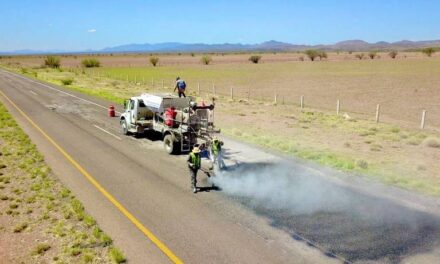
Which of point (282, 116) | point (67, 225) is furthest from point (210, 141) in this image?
point (282, 116)

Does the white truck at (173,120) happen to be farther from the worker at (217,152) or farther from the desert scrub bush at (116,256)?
the desert scrub bush at (116,256)

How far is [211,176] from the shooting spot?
15180 millimetres

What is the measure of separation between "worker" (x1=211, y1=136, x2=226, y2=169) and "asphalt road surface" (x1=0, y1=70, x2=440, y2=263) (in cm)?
55

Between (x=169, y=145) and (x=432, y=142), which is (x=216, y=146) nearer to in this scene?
(x=169, y=145)

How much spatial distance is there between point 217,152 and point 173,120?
11.5 feet

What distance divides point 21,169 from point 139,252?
902 centimetres

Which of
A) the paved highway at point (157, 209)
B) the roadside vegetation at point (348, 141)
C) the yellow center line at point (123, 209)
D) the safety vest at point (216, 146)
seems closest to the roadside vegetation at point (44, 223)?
the paved highway at point (157, 209)

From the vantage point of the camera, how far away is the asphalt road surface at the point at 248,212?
9.43 m

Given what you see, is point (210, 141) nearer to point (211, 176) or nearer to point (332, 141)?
point (211, 176)

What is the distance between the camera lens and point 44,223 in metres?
11.0

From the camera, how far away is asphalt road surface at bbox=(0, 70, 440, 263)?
943 cm

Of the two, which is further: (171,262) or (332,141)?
(332,141)

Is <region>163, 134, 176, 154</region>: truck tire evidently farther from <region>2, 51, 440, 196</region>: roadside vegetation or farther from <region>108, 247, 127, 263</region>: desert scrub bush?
<region>108, 247, 127, 263</region>: desert scrub bush

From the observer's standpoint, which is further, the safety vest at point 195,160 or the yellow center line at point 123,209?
the safety vest at point 195,160
